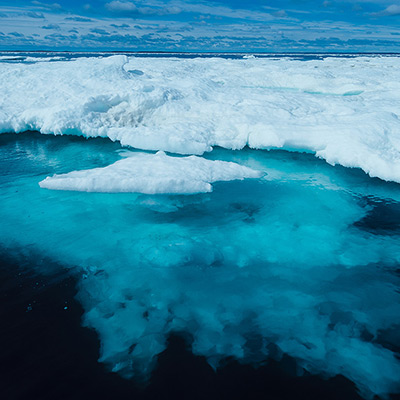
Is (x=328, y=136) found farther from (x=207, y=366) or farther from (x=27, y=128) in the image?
A: (x=27, y=128)

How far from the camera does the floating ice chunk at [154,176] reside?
18.9ft

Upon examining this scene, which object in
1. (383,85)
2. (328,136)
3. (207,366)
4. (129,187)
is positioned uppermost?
(383,85)

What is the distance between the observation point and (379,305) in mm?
3688

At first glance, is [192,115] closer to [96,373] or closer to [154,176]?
[154,176]

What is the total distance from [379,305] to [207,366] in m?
2.08

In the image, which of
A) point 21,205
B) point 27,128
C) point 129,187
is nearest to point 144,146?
point 129,187

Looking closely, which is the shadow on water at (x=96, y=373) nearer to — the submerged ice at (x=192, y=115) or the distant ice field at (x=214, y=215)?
the distant ice field at (x=214, y=215)

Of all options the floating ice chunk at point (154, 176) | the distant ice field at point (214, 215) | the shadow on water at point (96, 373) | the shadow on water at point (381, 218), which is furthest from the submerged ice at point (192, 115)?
the shadow on water at point (96, 373)

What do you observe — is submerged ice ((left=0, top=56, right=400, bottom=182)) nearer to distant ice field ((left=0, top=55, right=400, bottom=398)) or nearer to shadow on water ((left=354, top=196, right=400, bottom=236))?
distant ice field ((left=0, top=55, right=400, bottom=398))

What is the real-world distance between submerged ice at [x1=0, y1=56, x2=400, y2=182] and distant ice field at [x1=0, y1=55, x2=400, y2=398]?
5 cm

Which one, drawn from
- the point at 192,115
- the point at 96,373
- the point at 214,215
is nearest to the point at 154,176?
the point at 214,215

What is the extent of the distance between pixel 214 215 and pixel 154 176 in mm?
1344

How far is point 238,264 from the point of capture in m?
4.33

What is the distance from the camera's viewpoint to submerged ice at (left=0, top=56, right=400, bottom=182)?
25.2ft
